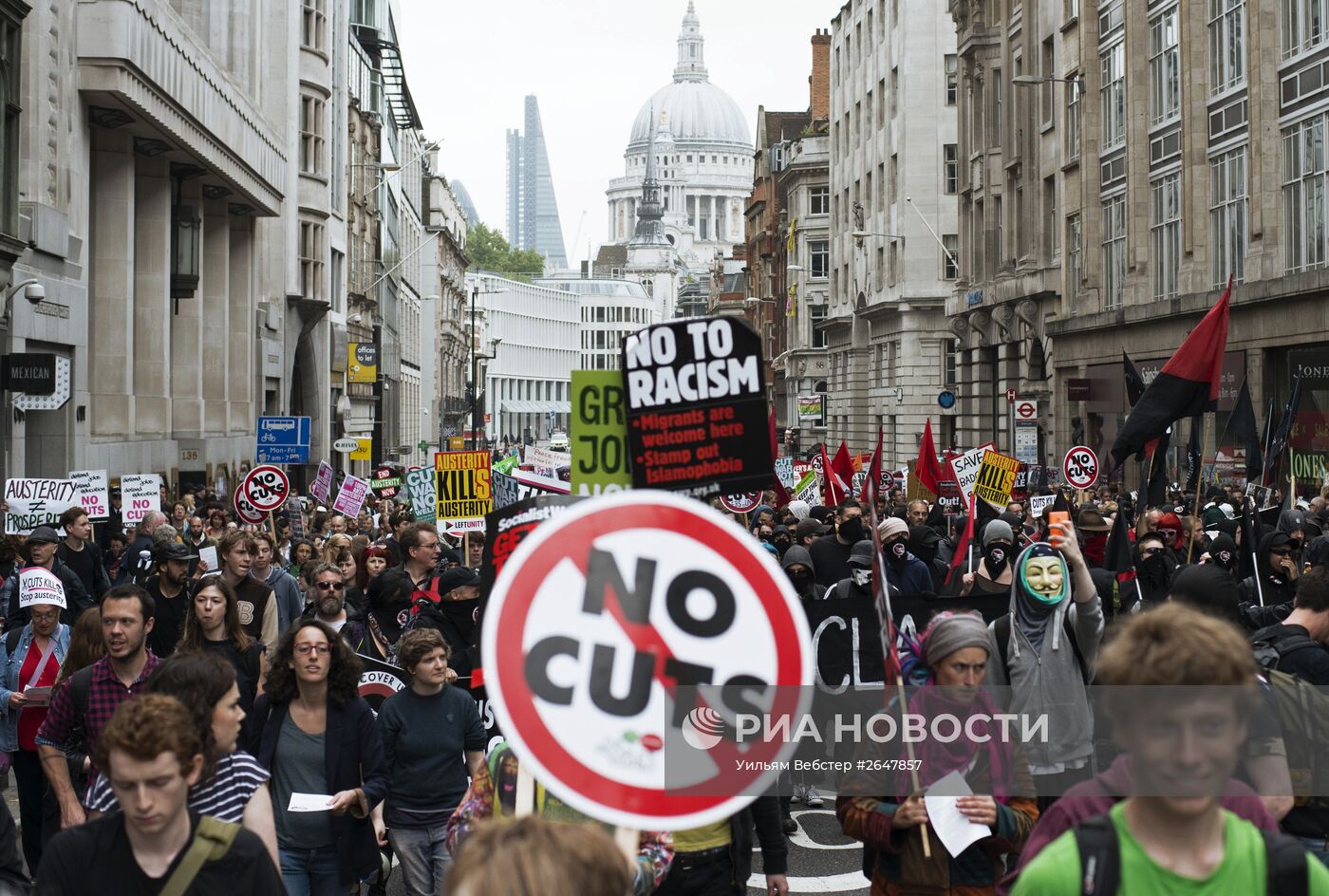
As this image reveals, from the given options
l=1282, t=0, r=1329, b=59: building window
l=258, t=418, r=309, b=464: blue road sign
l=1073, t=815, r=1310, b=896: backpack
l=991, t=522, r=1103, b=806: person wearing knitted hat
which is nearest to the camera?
l=1073, t=815, r=1310, b=896: backpack

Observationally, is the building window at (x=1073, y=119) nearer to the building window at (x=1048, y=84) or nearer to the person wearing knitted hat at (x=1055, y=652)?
the building window at (x=1048, y=84)

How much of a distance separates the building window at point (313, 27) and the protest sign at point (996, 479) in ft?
111

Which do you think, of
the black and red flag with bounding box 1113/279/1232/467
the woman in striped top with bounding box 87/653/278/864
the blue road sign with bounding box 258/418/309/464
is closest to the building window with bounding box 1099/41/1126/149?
the blue road sign with bounding box 258/418/309/464

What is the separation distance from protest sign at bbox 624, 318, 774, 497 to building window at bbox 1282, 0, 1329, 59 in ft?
84.5

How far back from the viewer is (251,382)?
43625mm

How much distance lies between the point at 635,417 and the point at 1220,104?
100ft

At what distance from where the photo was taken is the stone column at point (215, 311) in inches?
Result: 1598

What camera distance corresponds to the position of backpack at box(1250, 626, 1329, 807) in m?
5.72

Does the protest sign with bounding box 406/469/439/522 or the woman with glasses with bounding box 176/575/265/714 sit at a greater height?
the protest sign with bounding box 406/469/439/522

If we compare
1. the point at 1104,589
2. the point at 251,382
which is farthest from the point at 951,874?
the point at 251,382

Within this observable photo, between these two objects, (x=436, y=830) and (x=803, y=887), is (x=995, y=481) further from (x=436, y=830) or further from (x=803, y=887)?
(x=436, y=830)

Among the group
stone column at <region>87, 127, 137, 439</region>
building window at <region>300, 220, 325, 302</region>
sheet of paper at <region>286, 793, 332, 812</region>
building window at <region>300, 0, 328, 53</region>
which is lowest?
sheet of paper at <region>286, 793, 332, 812</region>

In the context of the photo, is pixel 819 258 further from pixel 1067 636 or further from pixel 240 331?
pixel 1067 636

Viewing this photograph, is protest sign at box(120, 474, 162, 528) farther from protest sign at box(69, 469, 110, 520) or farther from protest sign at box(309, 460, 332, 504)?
protest sign at box(309, 460, 332, 504)
